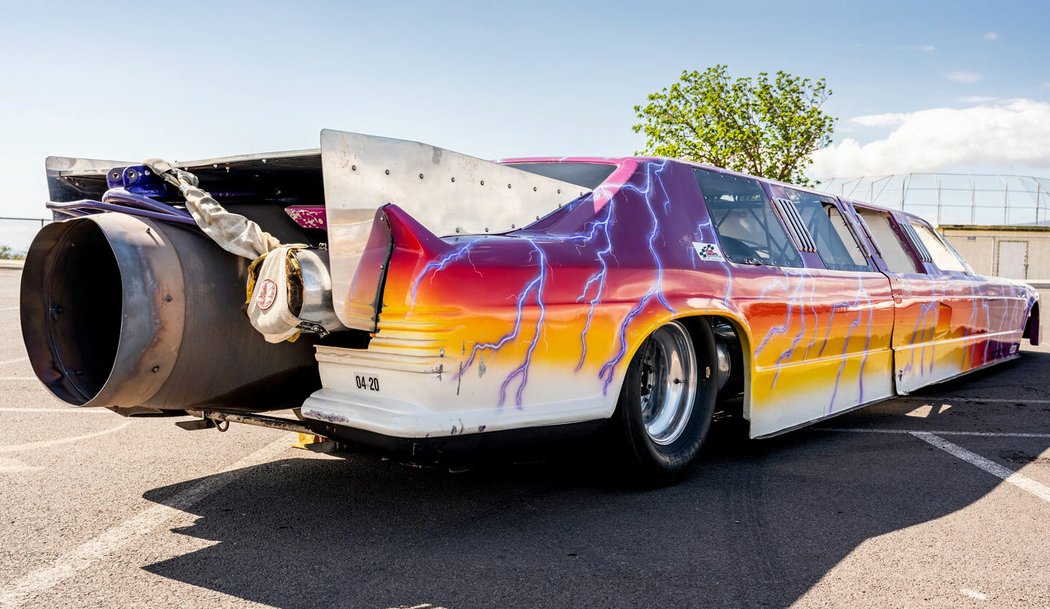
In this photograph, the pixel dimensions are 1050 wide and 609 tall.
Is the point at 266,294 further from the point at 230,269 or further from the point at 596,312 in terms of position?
the point at 596,312

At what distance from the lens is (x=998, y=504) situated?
3936 millimetres

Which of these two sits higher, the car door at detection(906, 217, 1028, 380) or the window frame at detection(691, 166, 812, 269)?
the window frame at detection(691, 166, 812, 269)

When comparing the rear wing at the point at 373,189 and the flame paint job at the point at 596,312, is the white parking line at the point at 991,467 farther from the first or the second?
the rear wing at the point at 373,189

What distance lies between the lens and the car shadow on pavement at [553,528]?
9.25 ft

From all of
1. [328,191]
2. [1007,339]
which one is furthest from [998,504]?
[1007,339]

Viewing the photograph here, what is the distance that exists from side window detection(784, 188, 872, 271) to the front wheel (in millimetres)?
Result: 1463

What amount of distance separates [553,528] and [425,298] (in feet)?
3.78

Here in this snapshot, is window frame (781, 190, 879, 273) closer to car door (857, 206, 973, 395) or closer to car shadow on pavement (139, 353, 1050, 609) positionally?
car door (857, 206, 973, 395)

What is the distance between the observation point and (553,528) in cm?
344

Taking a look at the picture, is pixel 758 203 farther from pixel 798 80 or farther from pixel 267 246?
pixel 798 80

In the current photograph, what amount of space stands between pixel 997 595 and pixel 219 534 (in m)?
2.83

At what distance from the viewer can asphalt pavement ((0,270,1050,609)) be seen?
9.21 ft

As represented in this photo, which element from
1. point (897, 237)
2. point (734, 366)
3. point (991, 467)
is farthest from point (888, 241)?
point (734, 366)

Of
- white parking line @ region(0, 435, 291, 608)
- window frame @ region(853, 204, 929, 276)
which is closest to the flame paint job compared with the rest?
window frame @ region(853, 204, 929, 276)
